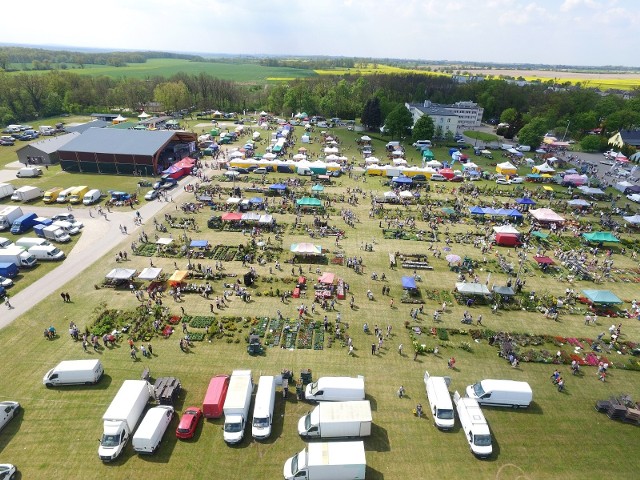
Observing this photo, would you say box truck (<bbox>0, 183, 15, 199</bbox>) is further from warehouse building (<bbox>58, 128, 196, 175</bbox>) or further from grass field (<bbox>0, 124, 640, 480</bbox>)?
grass field (<bbox>0, 124, 640, 480</bbox>)

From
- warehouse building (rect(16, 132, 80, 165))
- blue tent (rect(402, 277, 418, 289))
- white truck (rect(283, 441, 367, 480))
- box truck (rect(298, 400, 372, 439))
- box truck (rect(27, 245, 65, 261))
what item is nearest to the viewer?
white truck (rect(283, 441, 367, 480))

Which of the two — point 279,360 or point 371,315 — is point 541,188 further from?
point 279,360

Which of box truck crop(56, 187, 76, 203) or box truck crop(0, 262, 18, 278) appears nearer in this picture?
box truck crop(0, 262, 18, 278)

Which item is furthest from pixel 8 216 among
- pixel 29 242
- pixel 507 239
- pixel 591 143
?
pixel 591 143

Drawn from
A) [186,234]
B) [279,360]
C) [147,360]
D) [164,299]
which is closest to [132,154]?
[186,234]

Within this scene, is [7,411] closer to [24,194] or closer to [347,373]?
[347,373]

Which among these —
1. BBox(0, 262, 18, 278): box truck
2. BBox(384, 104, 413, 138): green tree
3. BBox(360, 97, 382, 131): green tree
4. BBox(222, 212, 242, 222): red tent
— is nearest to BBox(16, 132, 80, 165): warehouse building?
BBox(0, 262, 18, 278): box truck
